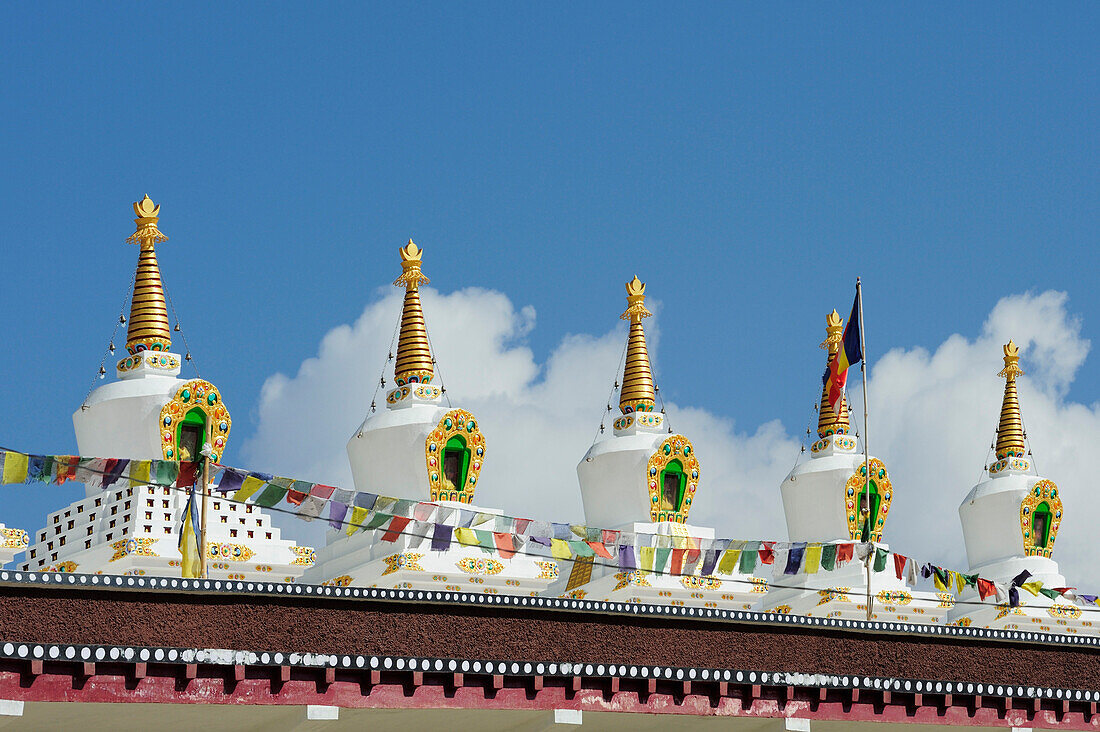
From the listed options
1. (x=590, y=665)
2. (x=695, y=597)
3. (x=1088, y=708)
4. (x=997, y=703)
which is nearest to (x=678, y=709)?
(x=590, y=665)

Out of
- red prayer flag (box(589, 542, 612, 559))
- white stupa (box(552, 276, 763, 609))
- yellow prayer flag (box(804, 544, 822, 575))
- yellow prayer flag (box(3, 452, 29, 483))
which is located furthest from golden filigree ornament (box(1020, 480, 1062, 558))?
yellow prayer flag (box(3, 452, 29, 483))

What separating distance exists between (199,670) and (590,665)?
12.7ft

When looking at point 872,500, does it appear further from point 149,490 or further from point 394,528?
point 149,490

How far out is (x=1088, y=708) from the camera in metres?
18.9

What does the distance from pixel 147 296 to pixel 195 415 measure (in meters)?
2.08

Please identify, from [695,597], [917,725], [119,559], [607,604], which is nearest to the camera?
[607,604]

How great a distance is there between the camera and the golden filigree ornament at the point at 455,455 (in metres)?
24.8

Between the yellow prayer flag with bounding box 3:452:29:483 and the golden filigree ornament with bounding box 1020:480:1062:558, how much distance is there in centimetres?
1978

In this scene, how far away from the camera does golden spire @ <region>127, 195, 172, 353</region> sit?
24.2 m

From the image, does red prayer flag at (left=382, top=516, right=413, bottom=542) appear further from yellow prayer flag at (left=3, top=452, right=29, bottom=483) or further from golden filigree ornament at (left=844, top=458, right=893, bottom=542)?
golden filigree ornament at (left=844, top=458, right=893, bottom=542)

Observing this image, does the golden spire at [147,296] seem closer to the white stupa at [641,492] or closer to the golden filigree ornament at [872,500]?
the white stupa at [641,492]

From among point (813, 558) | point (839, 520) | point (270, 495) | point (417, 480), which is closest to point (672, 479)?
point (839, 520)

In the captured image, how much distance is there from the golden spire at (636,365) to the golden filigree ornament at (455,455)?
335 cm

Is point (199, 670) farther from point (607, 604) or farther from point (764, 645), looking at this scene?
point (764, 645)
